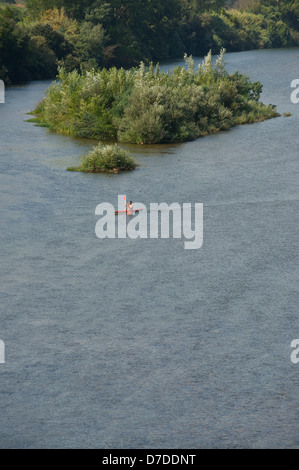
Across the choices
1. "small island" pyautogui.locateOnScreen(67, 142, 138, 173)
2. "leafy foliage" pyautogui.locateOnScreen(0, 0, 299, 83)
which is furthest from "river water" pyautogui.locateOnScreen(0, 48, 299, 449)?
"leafy foliage" pyautogui.locateOnScreen(0, 0, 299, 83)

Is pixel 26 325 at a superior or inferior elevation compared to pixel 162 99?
inferior

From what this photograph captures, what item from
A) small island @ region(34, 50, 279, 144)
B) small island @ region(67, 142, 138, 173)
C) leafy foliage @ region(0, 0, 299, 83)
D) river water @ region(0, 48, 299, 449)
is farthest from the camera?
leafy foliage @ region(0, 0, 299, 83)

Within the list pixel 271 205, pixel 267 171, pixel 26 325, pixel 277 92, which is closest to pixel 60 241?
pixel 26 325

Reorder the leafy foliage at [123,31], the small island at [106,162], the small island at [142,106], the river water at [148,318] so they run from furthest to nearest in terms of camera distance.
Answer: the leafy foliage at [123,31], the small island at [142,106], the small island at [106,162], the river water at [148,318]

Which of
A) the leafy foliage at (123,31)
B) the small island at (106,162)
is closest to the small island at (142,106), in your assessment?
the small island at (106,162)

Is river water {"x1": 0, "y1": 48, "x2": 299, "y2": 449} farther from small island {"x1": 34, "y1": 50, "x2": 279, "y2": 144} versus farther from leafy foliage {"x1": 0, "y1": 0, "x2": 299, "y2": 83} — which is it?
leafy foliage {"x1": 0, "y1": 0, "x2": 299, "y2": 83}

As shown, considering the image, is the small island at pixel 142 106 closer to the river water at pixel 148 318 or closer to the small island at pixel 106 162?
the small island at pixel 106 162
